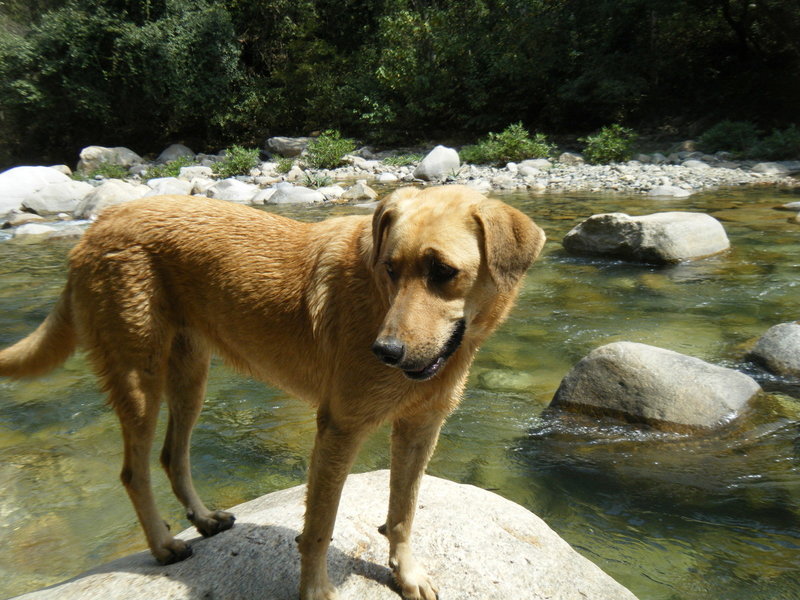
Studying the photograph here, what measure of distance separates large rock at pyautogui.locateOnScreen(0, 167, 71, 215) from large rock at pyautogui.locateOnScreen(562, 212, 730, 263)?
17582 millimetres

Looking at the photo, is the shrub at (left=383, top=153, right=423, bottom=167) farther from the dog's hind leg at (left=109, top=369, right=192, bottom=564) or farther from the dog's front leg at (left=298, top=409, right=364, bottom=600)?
the dog's front leg at (left=298, top=409, right=364, bottom=600)

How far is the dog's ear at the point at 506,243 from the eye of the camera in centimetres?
327

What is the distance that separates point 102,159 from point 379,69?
13634 mm

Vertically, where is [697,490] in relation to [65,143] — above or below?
above

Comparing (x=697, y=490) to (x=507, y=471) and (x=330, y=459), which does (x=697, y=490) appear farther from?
(x=330, y=459)

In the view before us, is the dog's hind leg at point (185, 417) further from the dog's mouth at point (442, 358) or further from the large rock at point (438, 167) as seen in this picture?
the large rock at point (438, 167)

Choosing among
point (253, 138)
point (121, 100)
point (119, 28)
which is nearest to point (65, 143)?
point (121, 100)

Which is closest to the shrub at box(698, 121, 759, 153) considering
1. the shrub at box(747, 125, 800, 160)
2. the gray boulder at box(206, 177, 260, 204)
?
the shrub at box(747, 125, 800, 160)

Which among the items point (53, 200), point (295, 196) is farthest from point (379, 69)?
point (53, 200)

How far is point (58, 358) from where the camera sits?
4234 mm

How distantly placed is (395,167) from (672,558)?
2427 centimetres

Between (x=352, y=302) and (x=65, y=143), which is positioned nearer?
(x=352, y=302)

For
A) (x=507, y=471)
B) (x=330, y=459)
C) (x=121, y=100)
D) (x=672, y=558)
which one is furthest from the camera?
(x=121, y=100)

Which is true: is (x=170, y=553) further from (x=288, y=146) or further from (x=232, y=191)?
(x=288, y=146)
